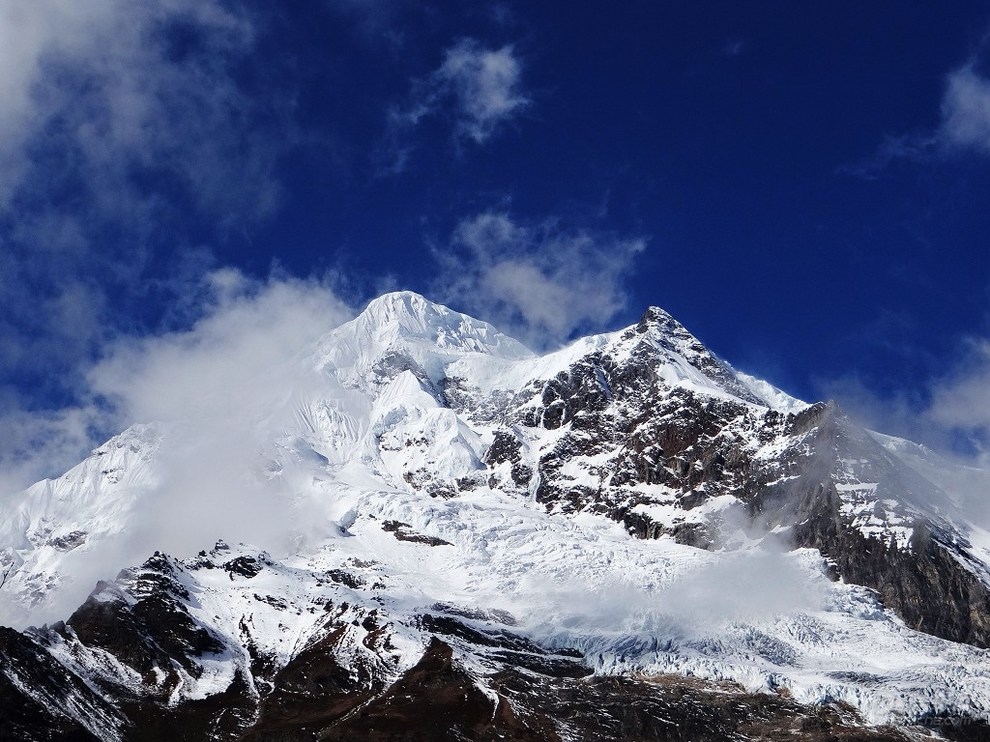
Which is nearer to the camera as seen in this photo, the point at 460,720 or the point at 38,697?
the point at 38,697

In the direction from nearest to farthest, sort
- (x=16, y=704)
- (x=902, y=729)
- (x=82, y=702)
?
(x=16, y=704) → (x=82, y=702) → (x=902, y=729)

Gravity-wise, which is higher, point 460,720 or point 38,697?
point 460,720

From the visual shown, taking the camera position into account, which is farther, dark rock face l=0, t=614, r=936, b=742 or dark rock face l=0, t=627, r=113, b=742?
dark rock face l=0, t=614, r=936, b=742

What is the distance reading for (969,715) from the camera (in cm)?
19850

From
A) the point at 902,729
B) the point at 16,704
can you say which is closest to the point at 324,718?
the point at 16,704

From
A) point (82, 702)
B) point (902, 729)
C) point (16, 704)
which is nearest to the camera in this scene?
point (16, 704)

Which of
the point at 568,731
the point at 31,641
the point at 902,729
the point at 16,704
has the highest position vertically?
the point at 902,729

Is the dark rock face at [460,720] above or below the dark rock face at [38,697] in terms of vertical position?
above

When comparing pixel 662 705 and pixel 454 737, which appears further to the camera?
pixel 662 705

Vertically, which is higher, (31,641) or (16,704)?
(31,641)

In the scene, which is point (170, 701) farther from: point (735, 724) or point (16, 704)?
point (735, 724)

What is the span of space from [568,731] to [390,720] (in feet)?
107

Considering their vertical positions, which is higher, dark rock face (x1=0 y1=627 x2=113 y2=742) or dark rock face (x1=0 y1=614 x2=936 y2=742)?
dark rock face (x1=0 y1=614 x2=936 y2=742)

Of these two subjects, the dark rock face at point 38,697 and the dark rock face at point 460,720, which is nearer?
the dark rock face at point 38,697
